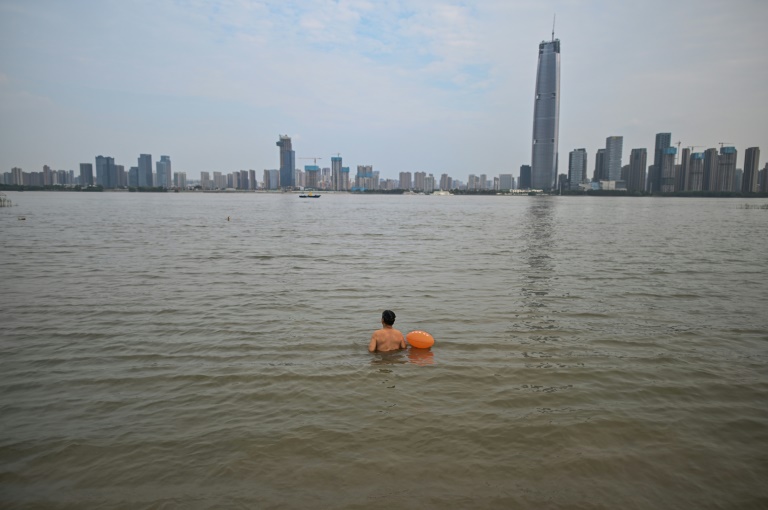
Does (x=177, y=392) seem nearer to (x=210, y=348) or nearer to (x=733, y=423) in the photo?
(x=210, y=348)

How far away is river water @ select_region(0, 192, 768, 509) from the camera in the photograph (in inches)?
246

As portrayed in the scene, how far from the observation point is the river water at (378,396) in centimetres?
624

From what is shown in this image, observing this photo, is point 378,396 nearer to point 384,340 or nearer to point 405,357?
point 405,357

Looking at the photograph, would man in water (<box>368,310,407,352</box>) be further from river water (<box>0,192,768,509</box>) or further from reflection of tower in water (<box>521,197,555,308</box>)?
reflection of tower in water (<box>521,197,555,308</box>)

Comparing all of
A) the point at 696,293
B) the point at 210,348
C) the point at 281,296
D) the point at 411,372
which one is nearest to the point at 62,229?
the point at 281,296

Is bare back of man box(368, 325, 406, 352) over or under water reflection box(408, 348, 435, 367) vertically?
over

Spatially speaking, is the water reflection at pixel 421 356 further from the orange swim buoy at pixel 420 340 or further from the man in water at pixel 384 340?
the man in water at pixel 384 340

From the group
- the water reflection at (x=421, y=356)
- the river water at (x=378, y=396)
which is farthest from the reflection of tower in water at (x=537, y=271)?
the water reflection at (x=421, y=356)

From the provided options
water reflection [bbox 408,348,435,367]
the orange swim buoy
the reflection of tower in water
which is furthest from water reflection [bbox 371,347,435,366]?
the reflection of tower in water

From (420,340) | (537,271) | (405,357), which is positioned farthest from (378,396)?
(537,271)

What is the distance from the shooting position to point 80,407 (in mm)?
8359

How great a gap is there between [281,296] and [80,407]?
9.44 meters

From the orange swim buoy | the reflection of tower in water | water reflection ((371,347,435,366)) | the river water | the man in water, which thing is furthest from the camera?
the reflection of tower in water

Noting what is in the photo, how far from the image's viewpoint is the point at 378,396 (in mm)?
8953
